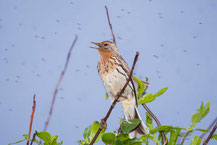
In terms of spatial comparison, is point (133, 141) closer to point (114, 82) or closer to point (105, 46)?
point (114, 82)

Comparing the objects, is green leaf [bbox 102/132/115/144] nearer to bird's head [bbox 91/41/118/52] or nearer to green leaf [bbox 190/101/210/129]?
green leaf [bbox 190/101/210/129]

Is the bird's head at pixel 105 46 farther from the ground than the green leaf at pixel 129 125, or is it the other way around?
the bird's head at pixel 105 46

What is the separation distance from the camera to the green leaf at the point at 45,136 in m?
0.45

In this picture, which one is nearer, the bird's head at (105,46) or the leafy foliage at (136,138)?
the leafy foliage at (136,138)

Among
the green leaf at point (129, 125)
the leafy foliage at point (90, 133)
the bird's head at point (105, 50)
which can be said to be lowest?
the leafy foliage at point (90, 133)

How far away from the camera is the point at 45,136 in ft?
1.48

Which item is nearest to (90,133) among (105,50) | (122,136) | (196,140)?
(122,136)

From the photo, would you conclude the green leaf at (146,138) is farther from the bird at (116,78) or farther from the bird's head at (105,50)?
the bird's head at (105,50)

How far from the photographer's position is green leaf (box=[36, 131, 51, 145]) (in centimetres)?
45

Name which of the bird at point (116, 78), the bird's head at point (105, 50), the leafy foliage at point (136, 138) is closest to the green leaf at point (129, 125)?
the leafy foliage at point (136, 138)

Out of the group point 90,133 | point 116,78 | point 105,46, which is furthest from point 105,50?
point 90,133

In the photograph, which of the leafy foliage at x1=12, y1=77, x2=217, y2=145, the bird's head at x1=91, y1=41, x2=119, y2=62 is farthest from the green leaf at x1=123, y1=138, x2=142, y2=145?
the bird's head at x1=91, y1=41, x2=119, y2=62

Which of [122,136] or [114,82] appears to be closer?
[122,136]

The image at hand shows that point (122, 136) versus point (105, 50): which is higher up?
point (105, 50)
